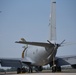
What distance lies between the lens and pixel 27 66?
179ft

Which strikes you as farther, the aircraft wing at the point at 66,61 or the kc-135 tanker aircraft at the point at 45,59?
the aircraft wing at the point at 66,61

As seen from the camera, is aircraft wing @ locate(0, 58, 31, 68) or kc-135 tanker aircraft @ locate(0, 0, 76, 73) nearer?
kc-135 tanker aircraft @ locate(0, 0, 76, 73)

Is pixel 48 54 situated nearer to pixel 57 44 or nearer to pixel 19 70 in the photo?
pixel 57 44

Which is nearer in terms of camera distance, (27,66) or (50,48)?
(50,48)

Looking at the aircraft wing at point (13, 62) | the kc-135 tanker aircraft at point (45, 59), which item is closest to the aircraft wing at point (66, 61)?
the kc-135 tanker aircraft at point (45, 59)

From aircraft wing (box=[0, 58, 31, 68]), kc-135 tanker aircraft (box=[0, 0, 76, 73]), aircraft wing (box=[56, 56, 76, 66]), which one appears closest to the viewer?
kc-135 tanker aircraft (box=[0, 0, 76, 73])

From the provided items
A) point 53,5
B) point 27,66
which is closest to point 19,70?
point 27,66

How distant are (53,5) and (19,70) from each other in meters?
13.7

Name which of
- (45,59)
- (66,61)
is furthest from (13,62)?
(66,61)

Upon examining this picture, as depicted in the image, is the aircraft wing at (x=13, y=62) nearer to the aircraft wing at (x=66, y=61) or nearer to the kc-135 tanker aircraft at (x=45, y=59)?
the kc-135 tanker aircraft at (x=45, y=59)

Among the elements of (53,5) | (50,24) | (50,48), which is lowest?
(50,48)

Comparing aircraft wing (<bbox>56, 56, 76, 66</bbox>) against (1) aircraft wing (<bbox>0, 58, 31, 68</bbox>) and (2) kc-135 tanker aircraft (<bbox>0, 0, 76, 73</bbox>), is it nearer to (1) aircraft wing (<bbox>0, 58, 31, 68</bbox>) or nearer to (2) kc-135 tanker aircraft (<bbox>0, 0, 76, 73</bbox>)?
(2) kc-135 tanker aircraft (<bbox>0, 0, 76, 73</bbox>)

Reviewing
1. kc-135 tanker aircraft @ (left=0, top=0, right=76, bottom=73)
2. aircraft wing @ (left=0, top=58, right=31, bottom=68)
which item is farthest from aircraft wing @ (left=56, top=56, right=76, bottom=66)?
aircraft wing @ (left=0, top=58, right=31, bottom=68)

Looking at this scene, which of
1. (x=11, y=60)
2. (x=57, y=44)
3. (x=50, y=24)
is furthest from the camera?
(x=11, y=60)
